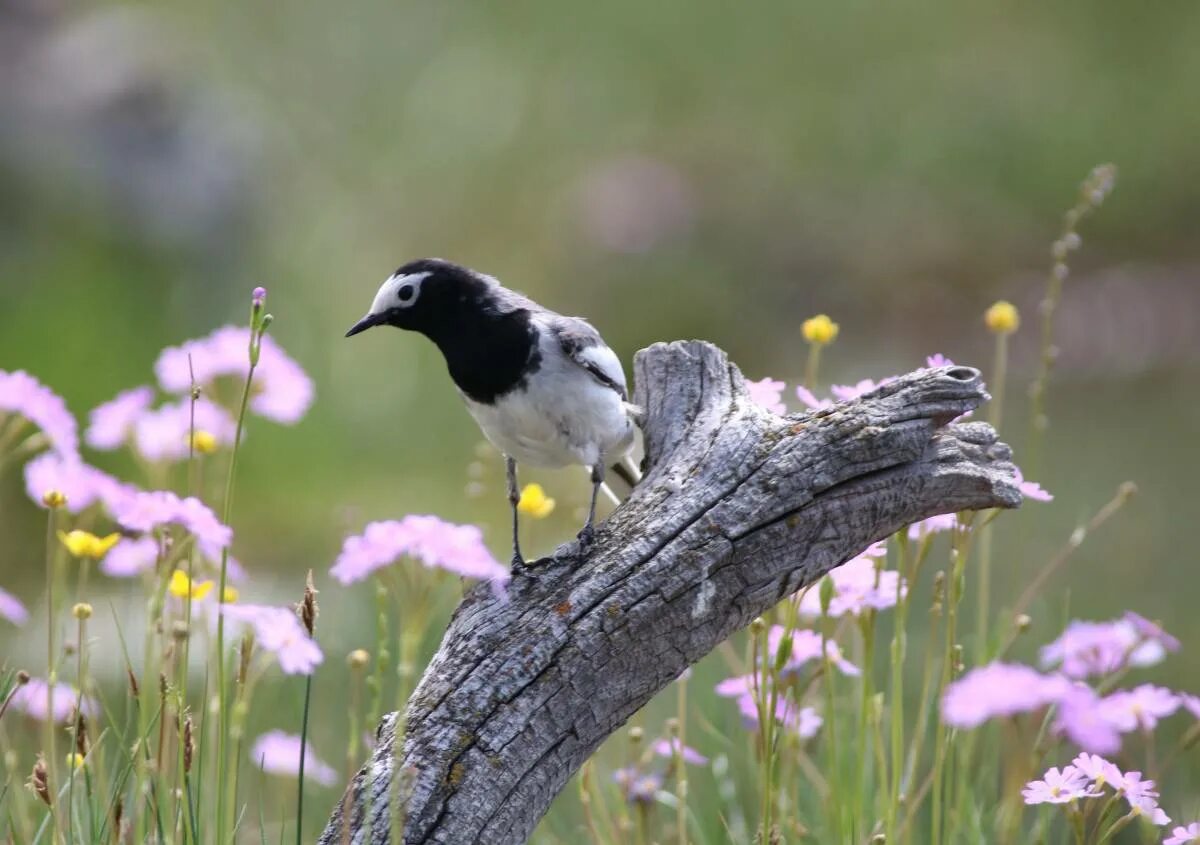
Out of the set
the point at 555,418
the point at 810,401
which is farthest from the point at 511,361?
the point at 810,401

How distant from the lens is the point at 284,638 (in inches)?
59.8

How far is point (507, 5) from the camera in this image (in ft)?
36.8

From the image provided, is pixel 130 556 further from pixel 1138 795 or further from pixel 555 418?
pixel 1138 795

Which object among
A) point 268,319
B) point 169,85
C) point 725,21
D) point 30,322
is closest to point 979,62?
point 725,21

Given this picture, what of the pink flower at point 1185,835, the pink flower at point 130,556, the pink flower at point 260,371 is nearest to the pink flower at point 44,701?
the pink flower at point 130,556

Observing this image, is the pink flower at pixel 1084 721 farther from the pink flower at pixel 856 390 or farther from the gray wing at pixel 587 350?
the gray wing at pixel 587 350

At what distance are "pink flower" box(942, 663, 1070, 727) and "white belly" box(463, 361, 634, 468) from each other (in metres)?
1.30

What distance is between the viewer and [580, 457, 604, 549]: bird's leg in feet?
6.67

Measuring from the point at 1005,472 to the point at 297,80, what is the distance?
350 inches

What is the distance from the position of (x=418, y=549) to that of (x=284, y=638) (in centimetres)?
24

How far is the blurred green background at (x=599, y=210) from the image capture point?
5.73 meters

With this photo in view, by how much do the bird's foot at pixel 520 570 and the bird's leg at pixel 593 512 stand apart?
0.08m

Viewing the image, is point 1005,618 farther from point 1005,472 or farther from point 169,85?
point 169,85

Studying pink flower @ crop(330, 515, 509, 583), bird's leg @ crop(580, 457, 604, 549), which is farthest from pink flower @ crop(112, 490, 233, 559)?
bird's leg @ crop(580, 457, 604, 549)
